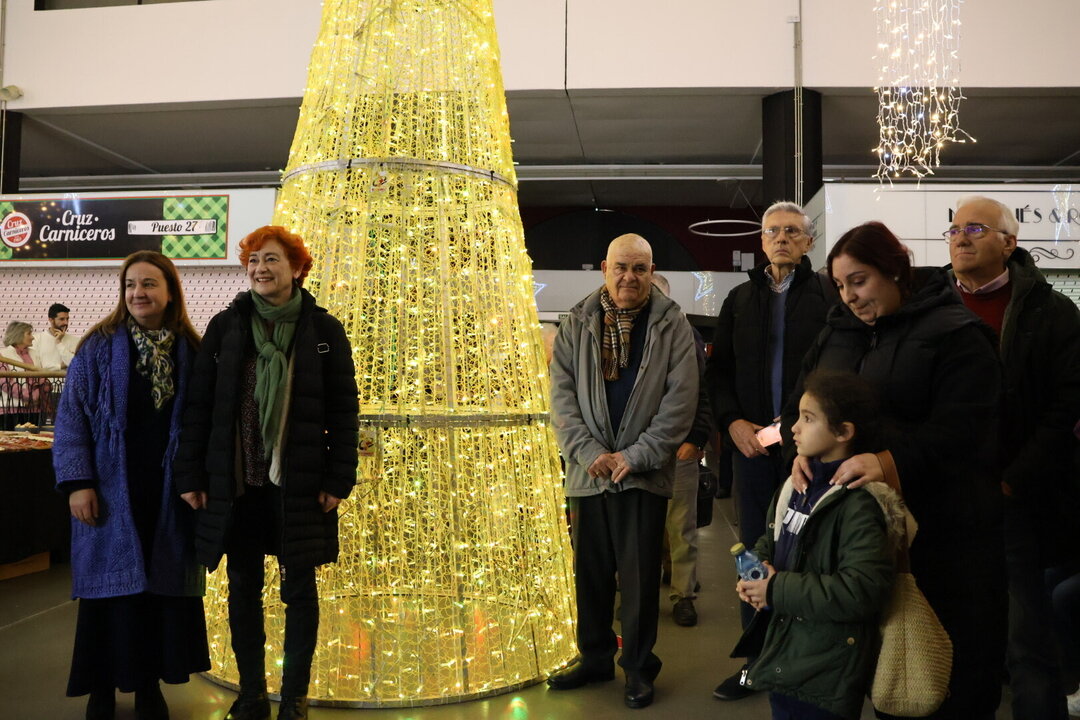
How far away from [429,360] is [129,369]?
89 cm

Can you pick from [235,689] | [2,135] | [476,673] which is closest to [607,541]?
[476,673]

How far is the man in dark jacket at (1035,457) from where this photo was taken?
2400 millimetres

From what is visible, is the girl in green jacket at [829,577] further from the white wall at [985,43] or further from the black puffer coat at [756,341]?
the white wall at [985,43]

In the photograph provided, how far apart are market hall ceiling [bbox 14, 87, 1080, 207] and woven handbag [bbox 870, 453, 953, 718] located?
22.8 feet

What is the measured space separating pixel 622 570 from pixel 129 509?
58.3 inches

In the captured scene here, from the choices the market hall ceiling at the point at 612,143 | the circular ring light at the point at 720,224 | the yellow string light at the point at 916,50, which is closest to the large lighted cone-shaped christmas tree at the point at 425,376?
the market hall ceiling at the point at 612,143

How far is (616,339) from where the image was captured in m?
2.99

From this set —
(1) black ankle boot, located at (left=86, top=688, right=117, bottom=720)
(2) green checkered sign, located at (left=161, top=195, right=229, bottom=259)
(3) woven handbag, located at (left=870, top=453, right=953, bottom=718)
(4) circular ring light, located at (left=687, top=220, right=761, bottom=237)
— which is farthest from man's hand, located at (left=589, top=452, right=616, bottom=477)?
(4) circular ring light, located at (left=687, top=220, right=761, bottom=237)

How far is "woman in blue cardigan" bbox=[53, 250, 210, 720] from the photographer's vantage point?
8.47 feet

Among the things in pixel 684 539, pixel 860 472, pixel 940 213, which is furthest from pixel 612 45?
pixel 860 472

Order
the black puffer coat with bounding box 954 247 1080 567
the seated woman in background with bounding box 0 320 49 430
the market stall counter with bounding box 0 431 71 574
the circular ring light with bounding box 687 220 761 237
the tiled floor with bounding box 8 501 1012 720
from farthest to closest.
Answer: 1. the circular ring light with bounding box 687 220 761 237
2. the seated woman in background with bounding box 0 320 49 430
3. the market stall counter with bounding box 0 431 71 574
4. the tiled floor with bounding box 8 501 1012 720
5. the black puffer coat with bounding box 954 247 1080 567

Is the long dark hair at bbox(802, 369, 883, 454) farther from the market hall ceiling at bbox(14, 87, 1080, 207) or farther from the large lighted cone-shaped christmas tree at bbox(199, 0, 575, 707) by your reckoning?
the market hall ceiling at bbox(14, 87, 1080, 207)

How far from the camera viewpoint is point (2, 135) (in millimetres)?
9047

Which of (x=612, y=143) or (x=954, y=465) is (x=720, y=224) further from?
(x=954, y=465)
